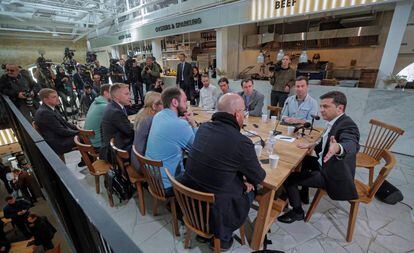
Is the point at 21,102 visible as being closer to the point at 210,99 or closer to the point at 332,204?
the point at 210,99

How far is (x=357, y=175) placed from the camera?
2805 millimetres

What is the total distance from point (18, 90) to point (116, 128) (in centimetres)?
376

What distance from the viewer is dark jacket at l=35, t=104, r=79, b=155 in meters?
2.62

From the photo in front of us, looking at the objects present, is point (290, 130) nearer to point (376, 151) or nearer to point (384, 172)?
point (384, 172)

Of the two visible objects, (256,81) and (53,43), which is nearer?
(256,81)

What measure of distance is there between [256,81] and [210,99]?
162 centimetres

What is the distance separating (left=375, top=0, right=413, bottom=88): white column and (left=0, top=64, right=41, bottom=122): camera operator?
668 centimetres

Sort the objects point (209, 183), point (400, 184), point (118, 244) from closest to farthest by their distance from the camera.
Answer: point (118, 244), point (209, 183), point (400, 184)

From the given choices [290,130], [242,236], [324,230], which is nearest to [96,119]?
[242,236]

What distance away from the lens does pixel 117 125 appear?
7.22 ft

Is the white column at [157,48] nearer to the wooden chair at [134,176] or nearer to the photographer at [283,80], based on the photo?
the photographer at [283,80]

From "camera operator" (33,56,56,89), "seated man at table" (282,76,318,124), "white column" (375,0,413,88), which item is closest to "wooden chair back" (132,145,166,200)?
"seated man at table" (282,76,318,124)

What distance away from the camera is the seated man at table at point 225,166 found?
127 cm

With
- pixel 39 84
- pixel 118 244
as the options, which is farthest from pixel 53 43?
pixel 118 244
